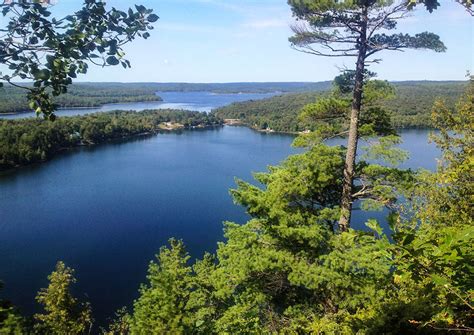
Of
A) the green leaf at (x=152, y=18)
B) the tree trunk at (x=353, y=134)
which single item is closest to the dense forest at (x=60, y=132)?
the tree trunk at (x=353, y=134)

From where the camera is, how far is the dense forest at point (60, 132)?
52250 mm

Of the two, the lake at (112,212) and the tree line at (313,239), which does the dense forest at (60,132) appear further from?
the tree line at (313,239)

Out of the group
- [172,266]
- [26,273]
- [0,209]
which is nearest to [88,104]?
[0,209]

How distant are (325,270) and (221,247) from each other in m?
2.44

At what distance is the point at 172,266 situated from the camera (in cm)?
1152

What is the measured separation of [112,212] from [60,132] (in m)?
Result: 36.6

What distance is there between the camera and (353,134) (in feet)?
25.5

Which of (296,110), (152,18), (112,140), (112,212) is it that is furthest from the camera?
(296,110)

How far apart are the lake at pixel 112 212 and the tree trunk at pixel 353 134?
50.3 feet

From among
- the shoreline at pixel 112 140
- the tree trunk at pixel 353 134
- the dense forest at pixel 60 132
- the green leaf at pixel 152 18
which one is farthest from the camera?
the dense forest at pixel 60 132

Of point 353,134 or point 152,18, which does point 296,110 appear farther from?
point 152,18

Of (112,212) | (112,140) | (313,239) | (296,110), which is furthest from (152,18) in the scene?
(296,110)

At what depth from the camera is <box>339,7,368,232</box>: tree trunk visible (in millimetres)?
7480

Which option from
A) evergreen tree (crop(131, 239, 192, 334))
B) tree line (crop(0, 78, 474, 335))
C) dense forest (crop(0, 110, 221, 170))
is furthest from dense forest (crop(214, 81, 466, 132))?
tree line (crop(0, 78, 474, 335))
